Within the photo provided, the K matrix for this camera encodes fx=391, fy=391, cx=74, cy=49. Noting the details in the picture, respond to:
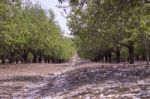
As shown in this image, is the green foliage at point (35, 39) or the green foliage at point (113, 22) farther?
the green foliage at point (35, 39)

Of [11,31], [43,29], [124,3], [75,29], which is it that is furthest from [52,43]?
[124,3]

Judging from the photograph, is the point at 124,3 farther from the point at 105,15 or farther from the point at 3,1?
the point at 3,1

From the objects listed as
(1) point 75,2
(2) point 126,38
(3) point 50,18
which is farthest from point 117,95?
(3) point 50,18

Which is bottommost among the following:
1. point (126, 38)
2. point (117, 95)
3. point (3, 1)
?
point (117, 95)

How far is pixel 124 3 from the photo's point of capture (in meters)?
22.3

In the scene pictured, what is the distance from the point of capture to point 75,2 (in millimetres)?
21891

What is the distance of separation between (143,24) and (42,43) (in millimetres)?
61283

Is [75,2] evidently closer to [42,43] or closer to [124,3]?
[124,3]

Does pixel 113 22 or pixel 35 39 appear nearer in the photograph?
pixel 113 22

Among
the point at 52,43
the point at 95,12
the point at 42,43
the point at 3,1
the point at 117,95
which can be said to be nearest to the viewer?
the point at 117,95

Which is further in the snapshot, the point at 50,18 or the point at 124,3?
the point at 50,18

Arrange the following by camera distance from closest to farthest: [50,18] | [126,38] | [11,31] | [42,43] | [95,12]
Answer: [95,12] → [11,31] → [126,38] → [42,43] → [50,18]

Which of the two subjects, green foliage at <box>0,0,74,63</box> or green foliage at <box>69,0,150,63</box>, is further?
green foliage at <box>0,0,74,63</box>

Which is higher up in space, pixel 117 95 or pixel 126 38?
pixel 126 38
